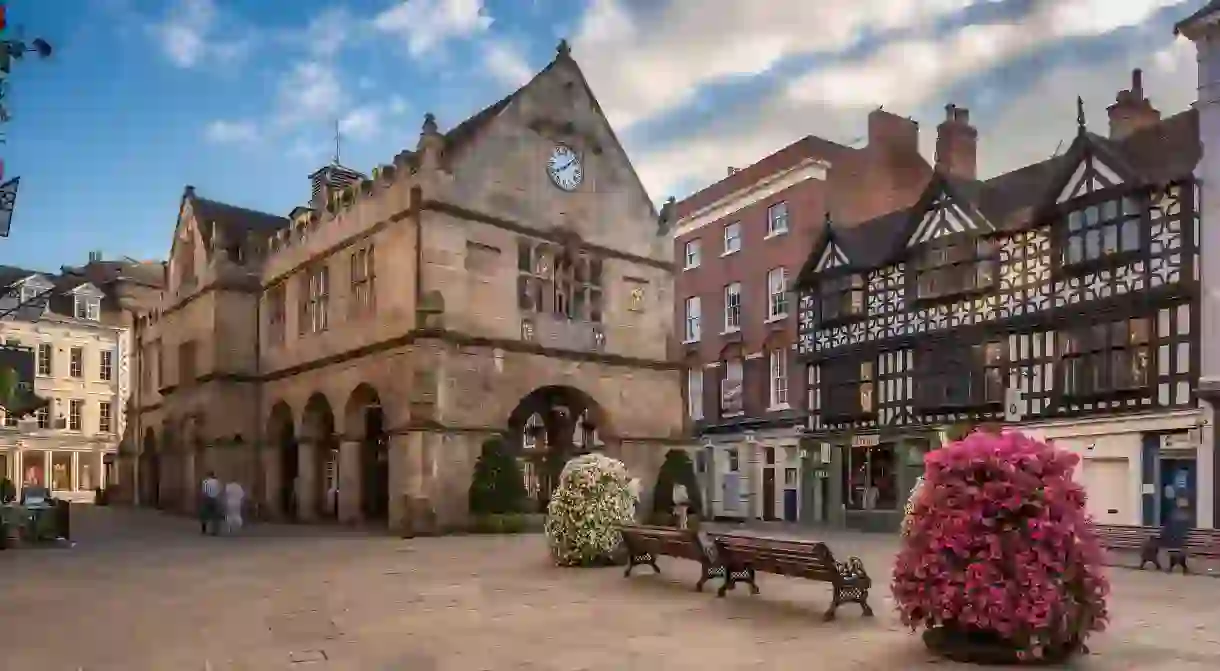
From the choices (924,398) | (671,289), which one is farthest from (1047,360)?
(671,289)

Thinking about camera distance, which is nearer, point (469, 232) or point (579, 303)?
point (469, 232)

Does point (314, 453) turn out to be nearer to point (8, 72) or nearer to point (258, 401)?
point (258, 401)

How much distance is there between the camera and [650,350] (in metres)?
29.2

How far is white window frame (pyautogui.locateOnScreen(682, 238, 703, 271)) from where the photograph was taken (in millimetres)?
40594

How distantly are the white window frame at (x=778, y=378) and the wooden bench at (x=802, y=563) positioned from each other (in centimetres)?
2330

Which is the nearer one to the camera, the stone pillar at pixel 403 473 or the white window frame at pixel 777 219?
the stone pillar at pixel 403 473

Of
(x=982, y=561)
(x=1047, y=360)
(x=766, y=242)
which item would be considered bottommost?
(x=982, y=561)

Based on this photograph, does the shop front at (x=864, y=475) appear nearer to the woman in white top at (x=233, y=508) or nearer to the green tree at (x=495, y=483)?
the green tree at (x=495, y=483)

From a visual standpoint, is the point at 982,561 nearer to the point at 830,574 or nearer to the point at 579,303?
the point at 830,574

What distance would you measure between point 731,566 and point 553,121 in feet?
Result: 56.3

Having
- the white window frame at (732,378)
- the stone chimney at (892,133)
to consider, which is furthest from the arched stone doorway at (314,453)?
the stone chimney at (892,133)

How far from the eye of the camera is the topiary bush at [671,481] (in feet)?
92.5

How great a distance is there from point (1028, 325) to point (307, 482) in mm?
20107

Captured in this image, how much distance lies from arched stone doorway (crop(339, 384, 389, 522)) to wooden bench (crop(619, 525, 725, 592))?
13.0 meters
